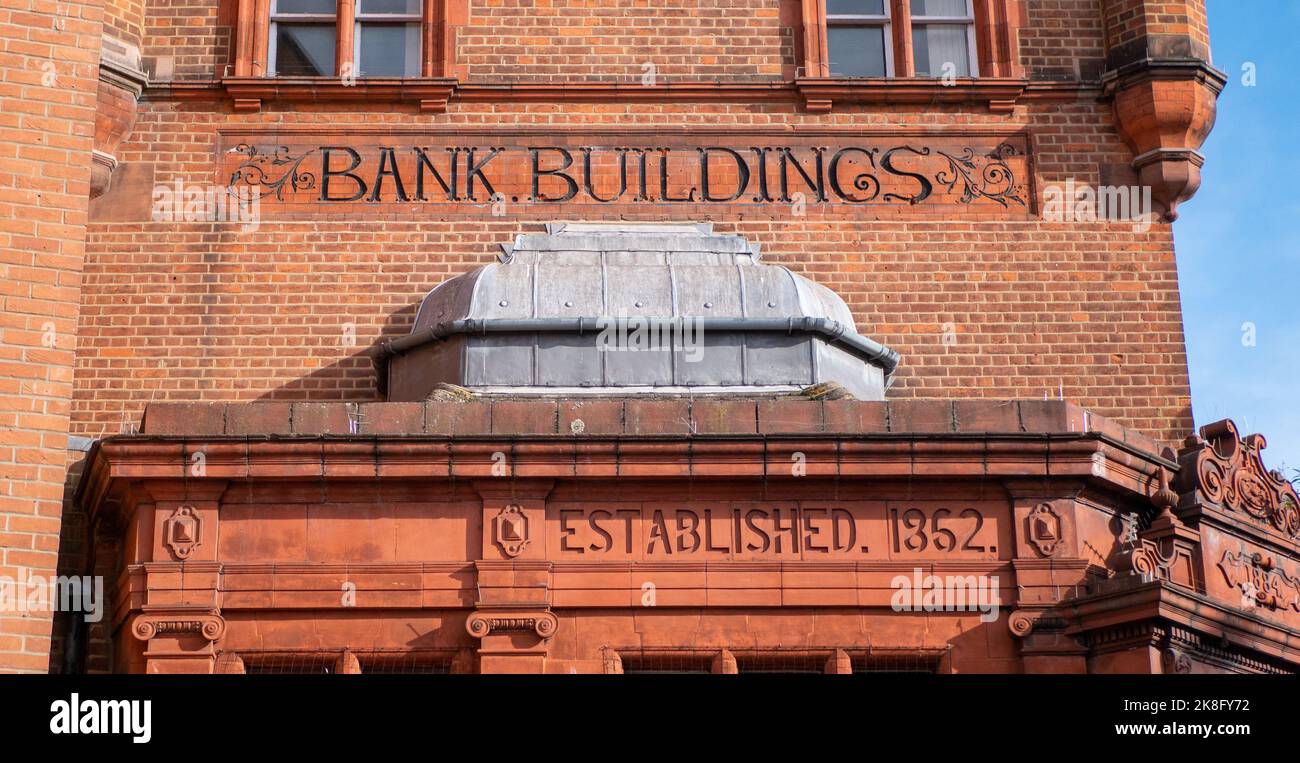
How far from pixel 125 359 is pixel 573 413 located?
567 centimetres

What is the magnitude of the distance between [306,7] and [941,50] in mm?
6918

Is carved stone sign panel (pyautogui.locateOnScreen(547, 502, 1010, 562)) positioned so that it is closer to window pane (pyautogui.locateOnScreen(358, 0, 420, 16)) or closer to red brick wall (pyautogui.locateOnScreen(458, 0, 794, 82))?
red brick wall (pyautogui.locateOnScreen(458, 0, 794, 82))

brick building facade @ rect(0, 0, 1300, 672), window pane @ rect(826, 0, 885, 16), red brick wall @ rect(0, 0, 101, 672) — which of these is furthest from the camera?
window pane @ rect(826, 0, 885, 16)

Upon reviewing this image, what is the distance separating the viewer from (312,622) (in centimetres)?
1630

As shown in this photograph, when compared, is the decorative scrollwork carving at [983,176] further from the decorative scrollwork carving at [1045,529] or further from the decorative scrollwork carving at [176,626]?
the decorative scrollwork carving at [176,626]

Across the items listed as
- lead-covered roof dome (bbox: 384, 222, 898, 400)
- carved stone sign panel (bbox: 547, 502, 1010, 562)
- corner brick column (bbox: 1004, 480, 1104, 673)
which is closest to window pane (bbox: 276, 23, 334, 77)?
lead-covered roof dome (bbox: 384, 222, 898, 400)

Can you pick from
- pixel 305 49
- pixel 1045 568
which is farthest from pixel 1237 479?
pixel 305 49

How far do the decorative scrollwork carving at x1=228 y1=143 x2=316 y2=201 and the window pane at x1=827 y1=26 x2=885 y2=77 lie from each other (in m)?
5.74

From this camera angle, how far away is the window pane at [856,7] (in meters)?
22.2

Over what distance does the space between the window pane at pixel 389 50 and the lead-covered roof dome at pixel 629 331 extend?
3372 mm

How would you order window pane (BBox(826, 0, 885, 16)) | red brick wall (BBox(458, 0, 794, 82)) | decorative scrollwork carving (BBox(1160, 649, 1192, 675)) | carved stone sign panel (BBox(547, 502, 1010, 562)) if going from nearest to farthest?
1. decorative scrollwork carving (BBox(1160, 649, 1192, 675))
2. carved stone sign panel (BBox(547, 502, 1010, 562))
3. red brick wall (BBox(458, 0, 794, 82))
4. window pane (BBox(826, 0, 885, 16))

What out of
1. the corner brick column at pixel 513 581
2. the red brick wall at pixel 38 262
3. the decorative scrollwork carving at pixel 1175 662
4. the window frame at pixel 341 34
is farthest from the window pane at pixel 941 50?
the red brick wall at pixel 38 262

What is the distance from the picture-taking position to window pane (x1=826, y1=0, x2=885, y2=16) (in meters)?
22.2
